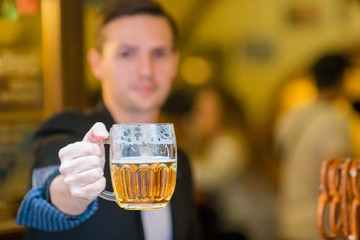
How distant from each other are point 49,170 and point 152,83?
0.44 metres

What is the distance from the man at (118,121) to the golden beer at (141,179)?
0.63 ft

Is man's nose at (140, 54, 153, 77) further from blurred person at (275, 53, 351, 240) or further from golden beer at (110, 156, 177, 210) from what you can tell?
blurred person at (275, 53, 351, 240)

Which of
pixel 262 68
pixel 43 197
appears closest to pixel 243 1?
pixel 262 68

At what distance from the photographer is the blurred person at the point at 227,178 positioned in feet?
13.5

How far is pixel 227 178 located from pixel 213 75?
292 cm

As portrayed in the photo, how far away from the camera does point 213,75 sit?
22.7ft

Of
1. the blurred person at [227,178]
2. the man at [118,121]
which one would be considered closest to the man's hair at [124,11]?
the man at [118,121]

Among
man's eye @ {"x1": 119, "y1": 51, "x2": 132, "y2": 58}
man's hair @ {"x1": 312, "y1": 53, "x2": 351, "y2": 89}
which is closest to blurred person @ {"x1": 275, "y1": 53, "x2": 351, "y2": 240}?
man's hair @ {"x1": 312, "y1": 53, "x2": 351, "y2": 89}

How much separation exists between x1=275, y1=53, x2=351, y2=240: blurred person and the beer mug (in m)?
1.99

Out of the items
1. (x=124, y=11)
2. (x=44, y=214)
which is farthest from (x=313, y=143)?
(x=44, y=214)

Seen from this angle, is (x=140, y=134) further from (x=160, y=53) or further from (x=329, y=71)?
(x=329, y=71)

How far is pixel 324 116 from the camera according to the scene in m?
3.21

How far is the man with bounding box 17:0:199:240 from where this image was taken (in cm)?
153

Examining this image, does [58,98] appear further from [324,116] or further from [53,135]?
[324,116]
